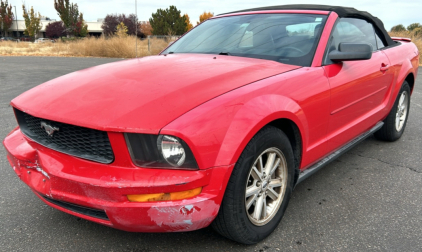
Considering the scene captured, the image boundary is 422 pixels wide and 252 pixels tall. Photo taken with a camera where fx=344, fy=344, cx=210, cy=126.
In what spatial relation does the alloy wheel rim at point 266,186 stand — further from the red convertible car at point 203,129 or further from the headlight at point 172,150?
the headlight at point 172,150

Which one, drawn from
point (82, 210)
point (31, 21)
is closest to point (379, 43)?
point (82, 210)

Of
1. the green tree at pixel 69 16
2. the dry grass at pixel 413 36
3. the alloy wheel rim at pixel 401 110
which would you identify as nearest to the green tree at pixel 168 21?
the green tree at pixel 69 16

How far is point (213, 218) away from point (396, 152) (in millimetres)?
2979

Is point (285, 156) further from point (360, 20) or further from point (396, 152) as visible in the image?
point (396, 152)

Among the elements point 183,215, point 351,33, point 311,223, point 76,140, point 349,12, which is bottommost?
point 311,223

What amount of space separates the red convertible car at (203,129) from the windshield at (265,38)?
0.01 m

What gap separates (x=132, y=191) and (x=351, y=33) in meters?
2.63

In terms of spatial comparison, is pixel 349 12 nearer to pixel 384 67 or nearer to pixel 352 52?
pixel 384 67

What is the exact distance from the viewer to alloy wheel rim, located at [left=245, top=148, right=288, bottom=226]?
207 cm

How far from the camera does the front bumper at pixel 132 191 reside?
168cm

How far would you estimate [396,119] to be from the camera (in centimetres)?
412

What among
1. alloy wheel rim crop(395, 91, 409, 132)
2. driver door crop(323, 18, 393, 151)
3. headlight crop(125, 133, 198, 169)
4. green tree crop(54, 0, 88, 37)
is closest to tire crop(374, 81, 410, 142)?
alloy wheel rim crop(395, 91, 409, 132)

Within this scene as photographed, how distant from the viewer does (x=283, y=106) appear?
2.11 metres

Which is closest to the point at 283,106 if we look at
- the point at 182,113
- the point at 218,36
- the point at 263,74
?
the point at 263,74
